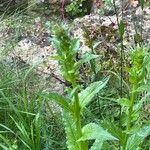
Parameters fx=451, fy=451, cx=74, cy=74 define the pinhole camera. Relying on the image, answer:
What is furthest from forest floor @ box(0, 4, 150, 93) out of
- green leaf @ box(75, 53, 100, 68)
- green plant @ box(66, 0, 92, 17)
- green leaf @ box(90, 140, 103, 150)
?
green leaf @ box(75, 53, 100, 68)

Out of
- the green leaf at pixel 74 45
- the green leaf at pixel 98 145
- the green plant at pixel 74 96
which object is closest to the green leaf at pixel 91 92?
the green plant at pixel 74 96

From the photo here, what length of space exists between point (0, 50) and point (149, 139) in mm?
1285

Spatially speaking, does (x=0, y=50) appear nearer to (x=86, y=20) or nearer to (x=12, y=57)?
(x=12, y=57)

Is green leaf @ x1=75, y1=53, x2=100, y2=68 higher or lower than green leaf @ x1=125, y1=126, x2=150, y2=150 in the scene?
higher

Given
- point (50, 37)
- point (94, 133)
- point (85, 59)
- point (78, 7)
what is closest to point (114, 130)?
point (94, 133)

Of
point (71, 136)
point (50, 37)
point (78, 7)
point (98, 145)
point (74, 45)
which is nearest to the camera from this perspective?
point (74, 45)

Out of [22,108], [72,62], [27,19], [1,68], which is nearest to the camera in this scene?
[72,62]

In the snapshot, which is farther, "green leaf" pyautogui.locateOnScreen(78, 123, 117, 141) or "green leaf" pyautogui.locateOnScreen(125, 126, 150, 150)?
"green leaf" pyautogui.locateOnScreen(125, 126, 150, 150)

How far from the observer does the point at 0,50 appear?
3170 mm

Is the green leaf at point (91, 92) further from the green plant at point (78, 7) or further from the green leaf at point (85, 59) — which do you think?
the green plant at point (78, 7)

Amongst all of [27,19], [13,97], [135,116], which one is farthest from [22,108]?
[27,19]

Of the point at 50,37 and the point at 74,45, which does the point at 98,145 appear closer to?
the point at 74,45

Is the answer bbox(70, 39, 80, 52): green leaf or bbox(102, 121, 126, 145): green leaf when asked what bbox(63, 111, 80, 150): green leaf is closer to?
bbox(102, 121, 126, 145): green leaf

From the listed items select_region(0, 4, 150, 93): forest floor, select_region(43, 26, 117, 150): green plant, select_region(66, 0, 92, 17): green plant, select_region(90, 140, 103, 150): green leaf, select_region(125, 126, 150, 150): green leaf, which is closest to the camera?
select_region(43, 26, 117, 150): green plant
